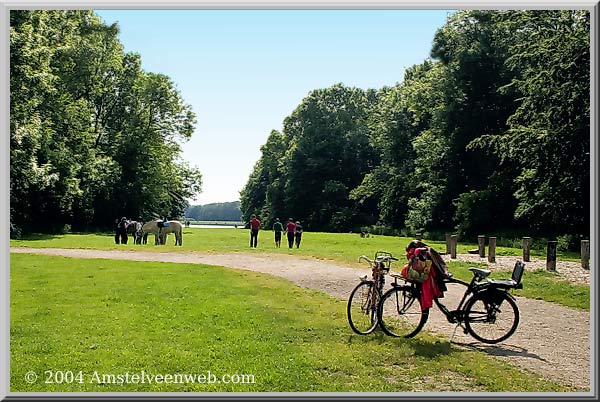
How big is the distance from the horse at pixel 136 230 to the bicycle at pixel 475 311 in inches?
599

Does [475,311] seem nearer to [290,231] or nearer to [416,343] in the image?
[416,343]

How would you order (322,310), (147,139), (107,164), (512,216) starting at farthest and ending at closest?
1. (147,139)
2. (107,164)
3. (512,216)
4. (322,310)

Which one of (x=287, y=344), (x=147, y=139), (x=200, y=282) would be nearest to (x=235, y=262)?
(x=200, y=282)

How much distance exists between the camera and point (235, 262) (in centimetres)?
1675

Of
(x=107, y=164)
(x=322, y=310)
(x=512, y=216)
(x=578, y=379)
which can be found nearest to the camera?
(x=578, y=379)

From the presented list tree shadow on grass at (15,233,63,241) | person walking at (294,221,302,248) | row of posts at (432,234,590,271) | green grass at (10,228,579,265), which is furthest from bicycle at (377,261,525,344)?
person walking at (294,221,302,248)

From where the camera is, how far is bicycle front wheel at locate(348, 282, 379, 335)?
7.76m

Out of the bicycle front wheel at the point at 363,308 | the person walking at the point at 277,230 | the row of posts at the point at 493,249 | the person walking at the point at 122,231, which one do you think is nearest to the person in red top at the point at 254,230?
the person walking at the point at 277,230

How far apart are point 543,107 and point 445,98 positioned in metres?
4.81

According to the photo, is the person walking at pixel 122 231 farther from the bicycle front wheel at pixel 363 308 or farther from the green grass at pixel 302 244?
the bicycle front wheel at pixel 363 308

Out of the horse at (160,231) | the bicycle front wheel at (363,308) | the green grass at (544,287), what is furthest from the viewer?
the horse at (160,231)

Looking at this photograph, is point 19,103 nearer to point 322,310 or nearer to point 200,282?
point 200,282

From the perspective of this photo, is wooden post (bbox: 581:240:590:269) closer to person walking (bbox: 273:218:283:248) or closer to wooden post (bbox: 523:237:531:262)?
wooden post (bbox: 523:237:531:262)

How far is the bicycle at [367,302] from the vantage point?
25.5 ft
